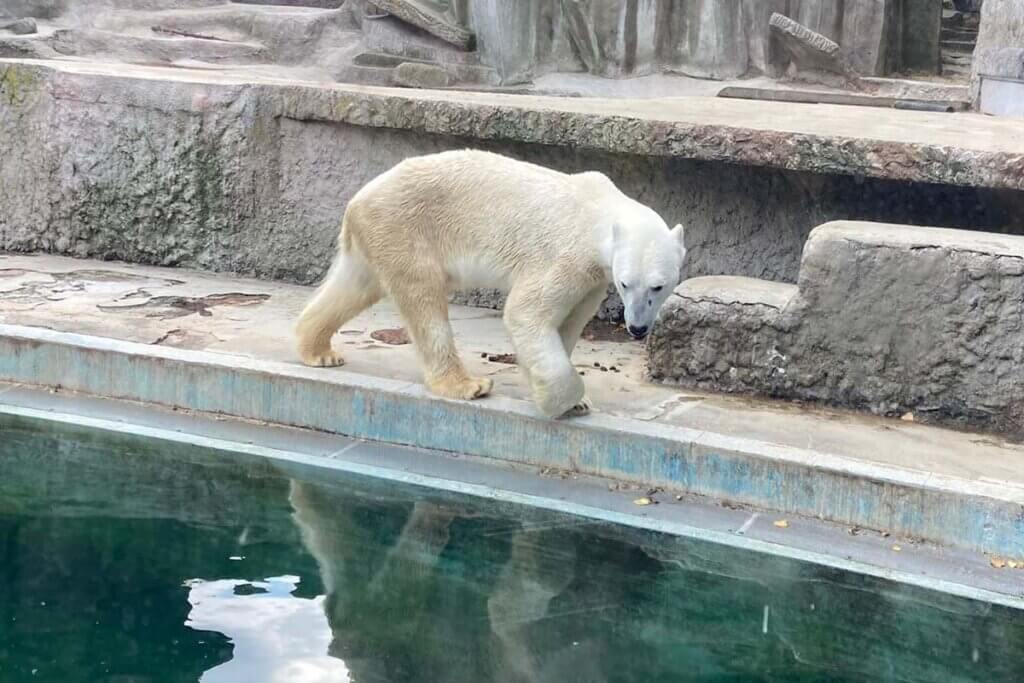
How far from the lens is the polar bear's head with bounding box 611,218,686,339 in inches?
159

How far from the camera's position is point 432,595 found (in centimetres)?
358

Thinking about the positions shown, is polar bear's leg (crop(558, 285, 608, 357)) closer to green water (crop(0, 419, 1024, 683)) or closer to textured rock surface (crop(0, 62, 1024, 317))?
green water (crop(0, 419, 1024, 683))

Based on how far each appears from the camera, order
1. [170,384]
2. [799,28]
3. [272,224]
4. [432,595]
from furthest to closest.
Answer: [799,28], [272,224], [170,384], [432,595]

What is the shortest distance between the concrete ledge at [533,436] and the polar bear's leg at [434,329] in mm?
66

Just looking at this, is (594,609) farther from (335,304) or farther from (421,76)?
(421,76)

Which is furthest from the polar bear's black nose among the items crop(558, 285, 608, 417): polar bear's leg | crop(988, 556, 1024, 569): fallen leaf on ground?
crop(988, 556, 1024, 569): fallen leaf on ground

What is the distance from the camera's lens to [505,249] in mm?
4492

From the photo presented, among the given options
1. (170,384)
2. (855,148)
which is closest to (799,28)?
(855,148)

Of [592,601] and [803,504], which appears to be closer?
[592,601]

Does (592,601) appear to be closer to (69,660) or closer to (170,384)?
(69,660)

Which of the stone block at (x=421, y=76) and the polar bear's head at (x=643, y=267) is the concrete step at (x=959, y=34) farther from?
the polar bear's head at (x=643, y=267)

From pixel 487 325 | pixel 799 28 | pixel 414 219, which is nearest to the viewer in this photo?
pixel 414 219

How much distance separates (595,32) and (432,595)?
7.38 m

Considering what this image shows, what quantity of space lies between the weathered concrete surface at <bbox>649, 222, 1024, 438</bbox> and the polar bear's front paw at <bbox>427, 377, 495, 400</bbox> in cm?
77
